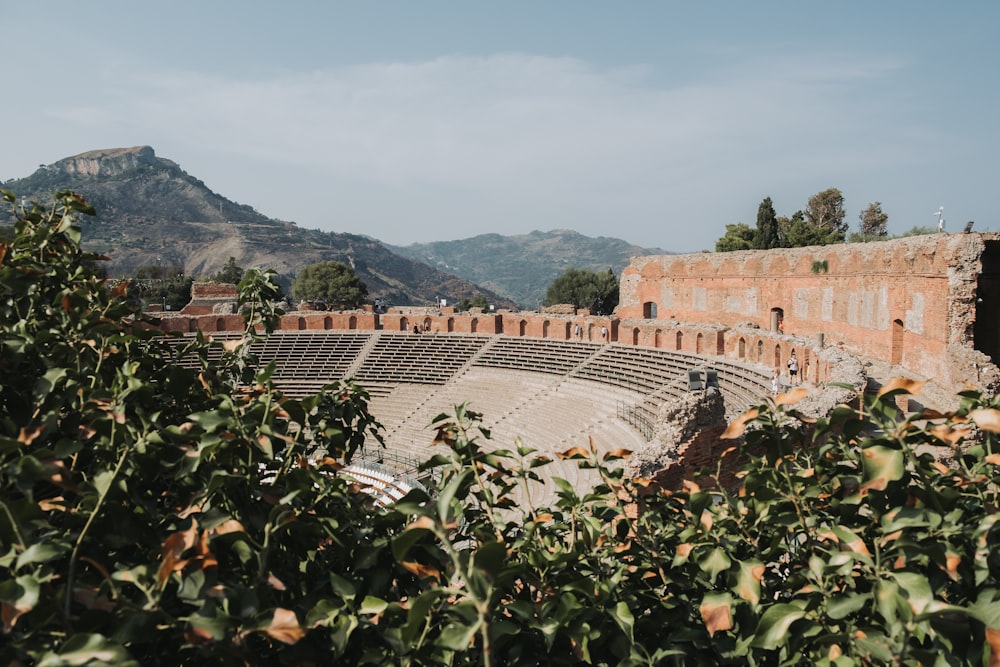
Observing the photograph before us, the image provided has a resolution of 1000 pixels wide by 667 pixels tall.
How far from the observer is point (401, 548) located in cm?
191

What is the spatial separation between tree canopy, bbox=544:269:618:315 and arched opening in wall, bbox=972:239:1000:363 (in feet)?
167

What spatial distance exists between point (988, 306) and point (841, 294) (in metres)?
4.97

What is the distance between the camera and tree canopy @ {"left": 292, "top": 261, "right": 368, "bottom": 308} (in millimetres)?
62250

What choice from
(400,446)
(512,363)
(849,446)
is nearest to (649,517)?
(849,446)

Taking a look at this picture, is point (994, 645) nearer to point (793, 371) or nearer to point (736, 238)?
point (793, 371)

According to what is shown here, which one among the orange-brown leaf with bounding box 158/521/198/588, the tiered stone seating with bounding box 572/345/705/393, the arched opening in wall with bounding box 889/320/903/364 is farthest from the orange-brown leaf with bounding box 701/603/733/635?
the arched opening in wall with bounding box 889/320/903/364

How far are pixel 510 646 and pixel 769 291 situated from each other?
2541 centimetres

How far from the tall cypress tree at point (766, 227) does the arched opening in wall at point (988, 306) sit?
2509cm

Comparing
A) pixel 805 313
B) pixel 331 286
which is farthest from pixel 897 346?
pixel 331 286

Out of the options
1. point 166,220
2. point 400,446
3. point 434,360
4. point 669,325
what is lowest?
point 400,446

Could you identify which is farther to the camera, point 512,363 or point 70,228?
point 512,363

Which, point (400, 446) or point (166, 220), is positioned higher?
point (166, 220)

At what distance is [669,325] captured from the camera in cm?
2402

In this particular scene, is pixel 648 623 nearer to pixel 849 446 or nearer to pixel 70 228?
pixel 849 446
